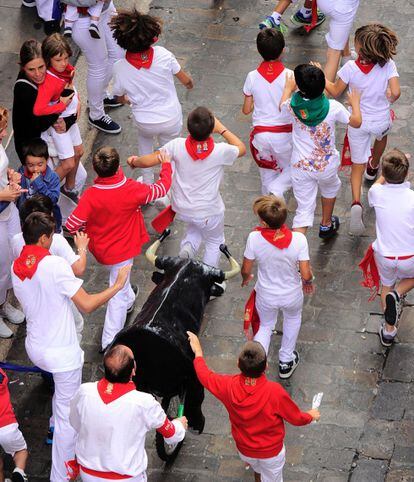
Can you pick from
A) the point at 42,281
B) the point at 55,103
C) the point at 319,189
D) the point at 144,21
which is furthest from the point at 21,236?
the point at 319,189

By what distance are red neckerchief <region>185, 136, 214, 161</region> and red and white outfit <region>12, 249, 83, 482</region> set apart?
1532 millimetres

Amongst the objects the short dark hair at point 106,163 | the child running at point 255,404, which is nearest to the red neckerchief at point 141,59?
the short dark hair at point 106,163

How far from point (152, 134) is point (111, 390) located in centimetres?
364

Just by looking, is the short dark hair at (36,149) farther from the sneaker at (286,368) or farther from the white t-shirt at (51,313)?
the sneaker at (286,368)

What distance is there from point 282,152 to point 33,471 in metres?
3.27

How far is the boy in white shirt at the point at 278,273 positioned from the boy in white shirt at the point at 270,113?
1.38 metres

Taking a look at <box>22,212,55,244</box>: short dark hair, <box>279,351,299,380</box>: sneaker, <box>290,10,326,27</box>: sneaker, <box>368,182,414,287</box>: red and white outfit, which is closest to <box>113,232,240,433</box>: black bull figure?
<box>22,212,55,244</box>: short dark hair

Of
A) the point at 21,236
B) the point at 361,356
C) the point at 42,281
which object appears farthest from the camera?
the point at 361,356

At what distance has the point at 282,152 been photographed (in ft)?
31.8

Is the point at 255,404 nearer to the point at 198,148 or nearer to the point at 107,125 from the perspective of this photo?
the point at 198,148

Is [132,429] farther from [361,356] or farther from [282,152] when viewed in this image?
[282,152]

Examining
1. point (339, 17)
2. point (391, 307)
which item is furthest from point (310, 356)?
point (339, 17)

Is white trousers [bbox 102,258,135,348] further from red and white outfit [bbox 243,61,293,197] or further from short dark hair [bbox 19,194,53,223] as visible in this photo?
red and white outfit [bbox 243,61,293,197]

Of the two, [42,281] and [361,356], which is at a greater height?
[42,281]
